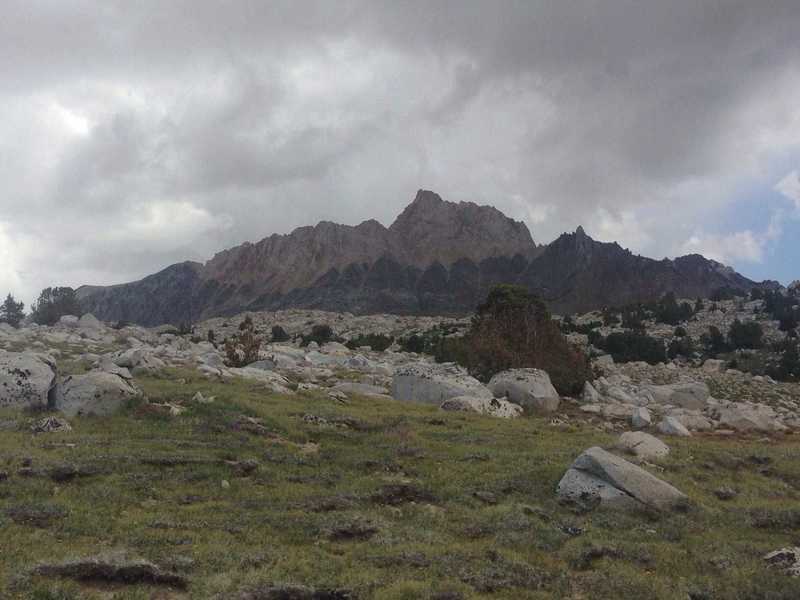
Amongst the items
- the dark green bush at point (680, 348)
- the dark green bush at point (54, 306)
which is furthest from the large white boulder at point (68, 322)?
the dark green bush at point (680, 348)

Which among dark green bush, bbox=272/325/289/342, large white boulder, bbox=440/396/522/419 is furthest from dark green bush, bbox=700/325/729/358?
dark green bush, bbox=272/325/289/342

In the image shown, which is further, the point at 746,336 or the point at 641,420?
the point at 746,336

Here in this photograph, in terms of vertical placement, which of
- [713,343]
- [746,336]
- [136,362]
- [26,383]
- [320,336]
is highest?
[746,336]

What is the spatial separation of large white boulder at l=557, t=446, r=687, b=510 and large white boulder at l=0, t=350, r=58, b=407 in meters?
19.4

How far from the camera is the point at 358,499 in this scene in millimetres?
16859

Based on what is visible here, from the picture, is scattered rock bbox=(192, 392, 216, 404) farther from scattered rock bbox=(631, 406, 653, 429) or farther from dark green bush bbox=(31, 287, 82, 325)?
dark green bush bbox=(31, 287, 82, 325)

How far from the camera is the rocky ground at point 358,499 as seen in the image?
1188 cm

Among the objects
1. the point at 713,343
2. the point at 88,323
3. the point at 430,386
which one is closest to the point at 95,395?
the point at 430,386

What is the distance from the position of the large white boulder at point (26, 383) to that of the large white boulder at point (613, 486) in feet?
63.8

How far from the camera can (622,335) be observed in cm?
8719

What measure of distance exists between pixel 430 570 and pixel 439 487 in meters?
5.85

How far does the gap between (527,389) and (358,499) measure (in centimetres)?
2148

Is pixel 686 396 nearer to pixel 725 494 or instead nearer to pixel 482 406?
pixel 482 406

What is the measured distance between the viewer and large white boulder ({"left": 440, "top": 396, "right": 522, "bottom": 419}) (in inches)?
1228
